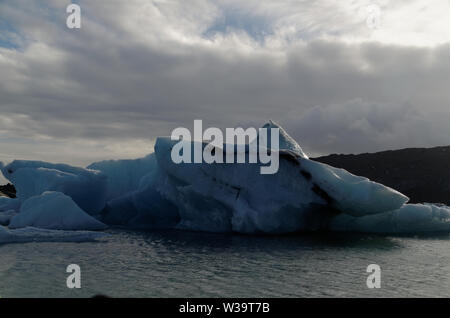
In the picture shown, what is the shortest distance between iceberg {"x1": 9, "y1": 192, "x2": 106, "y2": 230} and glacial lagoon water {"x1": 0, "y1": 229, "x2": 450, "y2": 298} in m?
3.03

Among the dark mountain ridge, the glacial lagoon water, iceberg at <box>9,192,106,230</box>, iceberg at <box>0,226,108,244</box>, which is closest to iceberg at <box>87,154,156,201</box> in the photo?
iceberg at <box>9,192,106,230</box>

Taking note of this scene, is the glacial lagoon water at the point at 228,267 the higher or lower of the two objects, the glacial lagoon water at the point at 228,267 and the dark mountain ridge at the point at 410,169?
the lower

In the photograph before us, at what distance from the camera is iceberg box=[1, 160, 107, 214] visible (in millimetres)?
21031

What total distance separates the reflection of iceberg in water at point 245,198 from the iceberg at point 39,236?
177 inches

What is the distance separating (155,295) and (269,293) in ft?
7.35

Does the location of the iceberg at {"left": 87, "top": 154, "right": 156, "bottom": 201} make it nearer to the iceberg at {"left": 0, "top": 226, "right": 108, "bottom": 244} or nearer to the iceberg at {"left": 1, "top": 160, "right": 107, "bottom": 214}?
the iceberg at {"left": 1, "top": 160, "right": 107, "bottom": 214}

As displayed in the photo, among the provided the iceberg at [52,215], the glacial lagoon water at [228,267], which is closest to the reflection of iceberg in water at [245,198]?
the glacial lagoon water at [228,267]

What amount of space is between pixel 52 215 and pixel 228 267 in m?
9.79

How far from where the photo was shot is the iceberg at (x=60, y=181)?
21031mm

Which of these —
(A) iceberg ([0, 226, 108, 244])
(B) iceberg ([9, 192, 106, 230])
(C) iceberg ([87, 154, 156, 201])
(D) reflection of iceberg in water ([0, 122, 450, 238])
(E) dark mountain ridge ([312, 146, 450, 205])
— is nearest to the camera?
(A) iceberg ([0, 226, 108, 244])

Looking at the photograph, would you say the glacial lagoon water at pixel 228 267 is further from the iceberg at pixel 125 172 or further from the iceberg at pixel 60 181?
the iceberg at pixel 125 172

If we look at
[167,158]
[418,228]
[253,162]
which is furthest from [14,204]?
[418,228]

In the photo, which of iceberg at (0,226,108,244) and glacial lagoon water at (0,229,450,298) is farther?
iceberg at (0,226,108,244)
